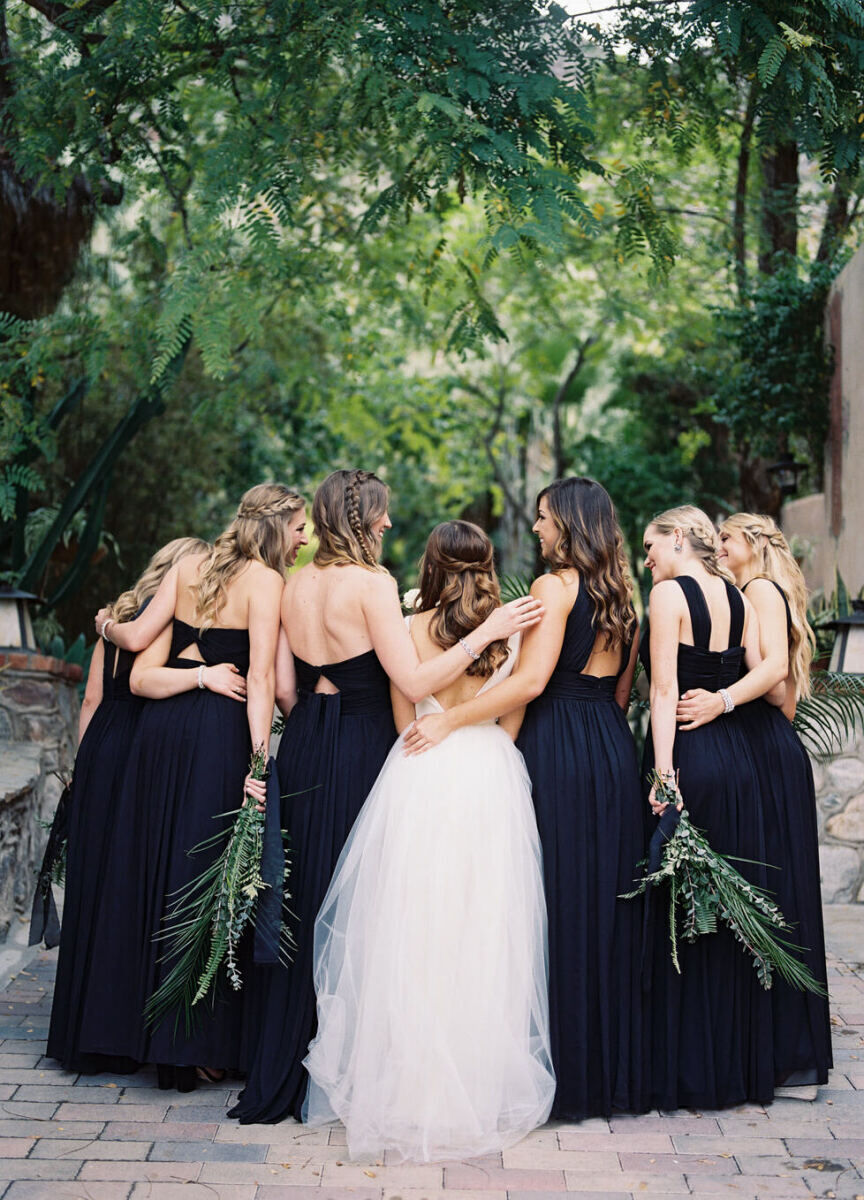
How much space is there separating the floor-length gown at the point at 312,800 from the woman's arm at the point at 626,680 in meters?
0.86

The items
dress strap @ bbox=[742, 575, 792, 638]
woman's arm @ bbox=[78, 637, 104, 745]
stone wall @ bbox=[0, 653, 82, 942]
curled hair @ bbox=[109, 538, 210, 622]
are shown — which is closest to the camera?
dress strap @ bbox=[742, 575, 792, 638]

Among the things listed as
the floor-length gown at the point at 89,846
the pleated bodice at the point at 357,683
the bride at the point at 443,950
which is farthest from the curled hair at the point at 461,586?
the floor-length gown at the point at 89,846

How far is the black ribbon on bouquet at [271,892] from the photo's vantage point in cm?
397

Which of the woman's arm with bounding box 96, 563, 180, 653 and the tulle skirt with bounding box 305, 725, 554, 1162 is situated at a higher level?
the woman's arm with bounding box 96, 563, 180, 653

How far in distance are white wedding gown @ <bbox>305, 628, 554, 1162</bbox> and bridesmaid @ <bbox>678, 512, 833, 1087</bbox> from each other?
880mm

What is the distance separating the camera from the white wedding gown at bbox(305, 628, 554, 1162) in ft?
12.3

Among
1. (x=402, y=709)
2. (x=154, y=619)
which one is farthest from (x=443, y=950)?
(x=154, y=619)

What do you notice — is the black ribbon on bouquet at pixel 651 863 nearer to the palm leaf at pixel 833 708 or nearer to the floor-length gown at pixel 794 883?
the floor-length gown at pixel 794 883

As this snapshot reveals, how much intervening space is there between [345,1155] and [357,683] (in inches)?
59.9

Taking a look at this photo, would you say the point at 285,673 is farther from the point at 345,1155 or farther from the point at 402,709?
the point at 345,1155

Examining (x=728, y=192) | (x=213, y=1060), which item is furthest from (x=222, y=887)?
(x=728, y=192)

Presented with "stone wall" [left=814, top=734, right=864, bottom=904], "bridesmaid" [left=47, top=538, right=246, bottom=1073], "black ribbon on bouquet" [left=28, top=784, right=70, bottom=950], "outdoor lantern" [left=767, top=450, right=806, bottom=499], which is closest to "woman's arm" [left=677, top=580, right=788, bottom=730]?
"bridesmaid" [left=47, top=538, right=246, bottom=1073]

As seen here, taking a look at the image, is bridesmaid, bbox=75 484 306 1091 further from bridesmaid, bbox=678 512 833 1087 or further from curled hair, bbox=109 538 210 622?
bridesmaid, bbox=678 512 833 1087

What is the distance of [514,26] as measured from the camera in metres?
5.92
